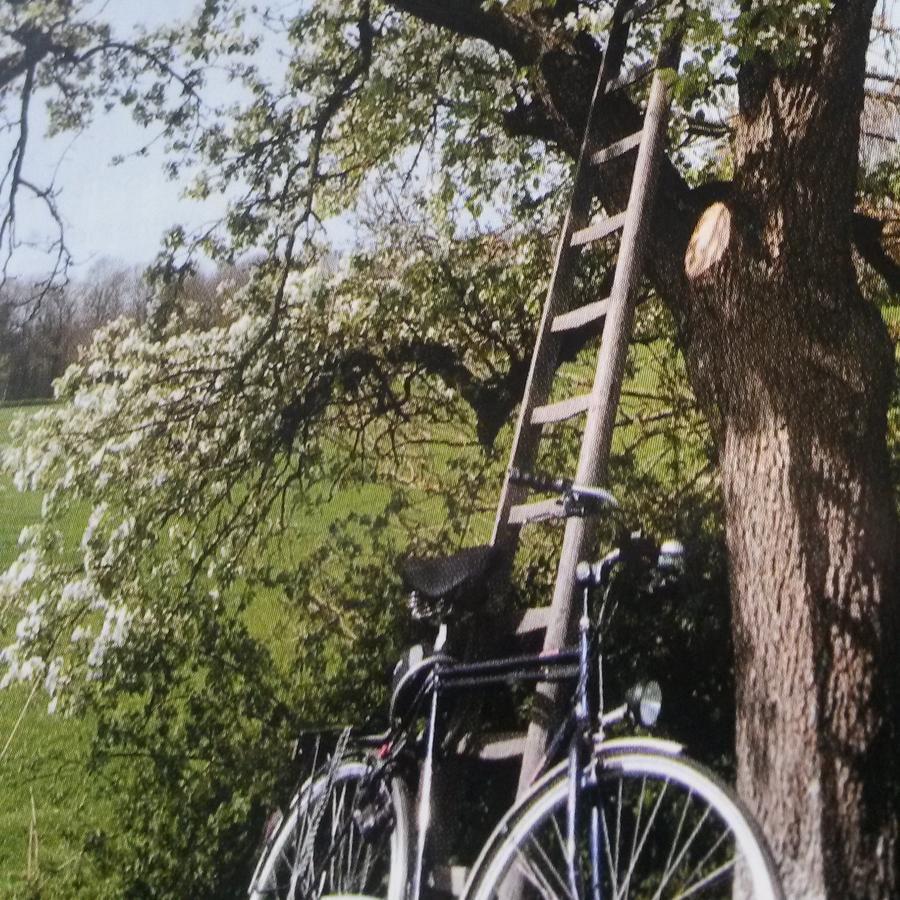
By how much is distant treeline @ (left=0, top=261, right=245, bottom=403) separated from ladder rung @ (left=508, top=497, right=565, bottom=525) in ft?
4.05

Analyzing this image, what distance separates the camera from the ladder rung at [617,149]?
2783mm

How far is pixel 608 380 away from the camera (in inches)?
98.5

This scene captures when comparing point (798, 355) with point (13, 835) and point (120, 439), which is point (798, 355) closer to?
point (120, 439)

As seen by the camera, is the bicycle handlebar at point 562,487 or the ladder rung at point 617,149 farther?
the ladder rung at point 617,149

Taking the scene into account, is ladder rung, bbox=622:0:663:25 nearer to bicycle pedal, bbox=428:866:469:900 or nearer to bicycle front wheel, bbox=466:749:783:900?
bicycle front wheel, bbox=466:749:783:900

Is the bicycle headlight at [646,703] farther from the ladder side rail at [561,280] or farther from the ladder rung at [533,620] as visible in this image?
the ladder side rail at [561,280]

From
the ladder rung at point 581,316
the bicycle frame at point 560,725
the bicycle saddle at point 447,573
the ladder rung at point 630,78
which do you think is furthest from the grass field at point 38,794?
the ladder rung at point 630,78

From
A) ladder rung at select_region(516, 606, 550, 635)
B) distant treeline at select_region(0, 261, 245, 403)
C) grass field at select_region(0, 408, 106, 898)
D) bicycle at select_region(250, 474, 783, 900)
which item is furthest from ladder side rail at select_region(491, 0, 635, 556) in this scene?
grass field at select_region(0, 408, 106, 898)

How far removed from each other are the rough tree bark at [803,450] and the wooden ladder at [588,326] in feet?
0.41

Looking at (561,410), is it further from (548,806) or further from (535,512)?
(548,806)

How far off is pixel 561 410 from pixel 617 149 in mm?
740

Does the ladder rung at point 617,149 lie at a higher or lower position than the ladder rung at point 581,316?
higher

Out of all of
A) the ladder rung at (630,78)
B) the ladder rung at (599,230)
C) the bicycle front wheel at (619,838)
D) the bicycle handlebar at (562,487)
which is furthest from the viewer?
the ladder rung at (630,78)

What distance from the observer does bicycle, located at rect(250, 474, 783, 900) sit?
1764 millimetres
